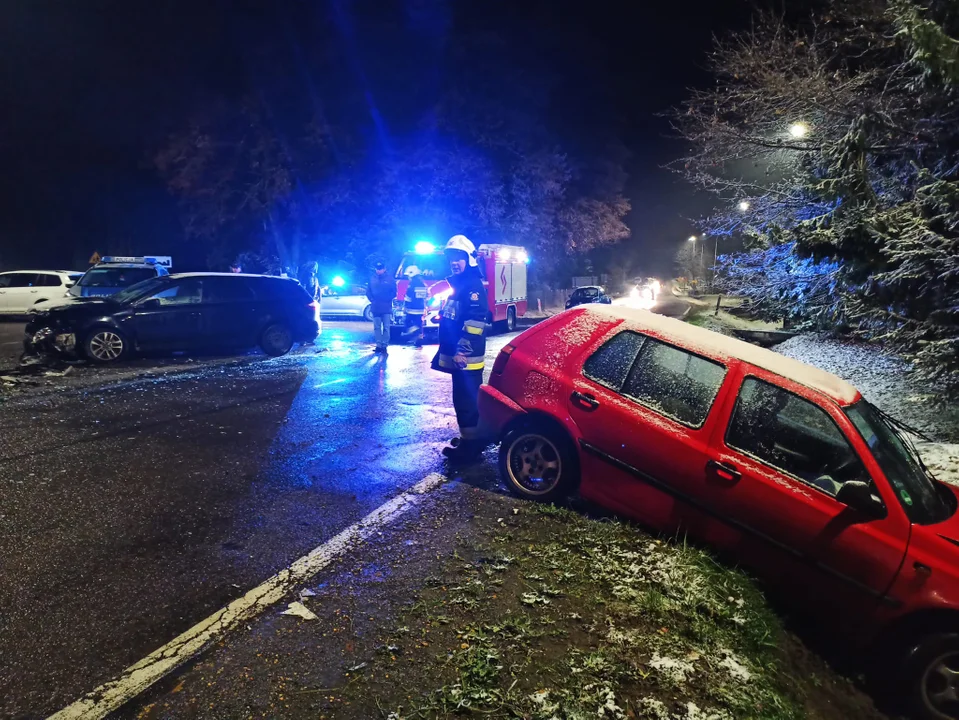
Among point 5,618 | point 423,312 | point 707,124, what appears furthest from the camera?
point 423,312

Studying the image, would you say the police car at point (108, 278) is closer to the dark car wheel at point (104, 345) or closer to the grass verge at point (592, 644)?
the dark car wheel at point (104, 345)

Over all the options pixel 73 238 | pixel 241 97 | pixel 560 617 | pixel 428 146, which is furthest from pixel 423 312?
pixel 73 238

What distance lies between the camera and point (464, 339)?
5961 mm

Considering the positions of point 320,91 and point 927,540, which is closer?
point 927,540

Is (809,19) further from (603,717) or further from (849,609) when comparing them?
(603,717)

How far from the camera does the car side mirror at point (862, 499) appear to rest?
312cm

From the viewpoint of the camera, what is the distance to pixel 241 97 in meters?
25.8

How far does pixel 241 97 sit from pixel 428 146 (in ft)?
29.1

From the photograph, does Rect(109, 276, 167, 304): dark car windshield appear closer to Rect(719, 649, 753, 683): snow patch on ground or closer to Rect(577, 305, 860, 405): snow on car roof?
Rect(577, 305, 860, 405): snow on car roof

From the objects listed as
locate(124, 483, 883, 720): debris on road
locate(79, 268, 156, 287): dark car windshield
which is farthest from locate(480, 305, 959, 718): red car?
locate(79, 268, 156, 287): dark car windshield

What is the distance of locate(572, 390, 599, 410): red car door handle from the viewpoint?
167 inches

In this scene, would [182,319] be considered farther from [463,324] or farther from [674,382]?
[674,382]

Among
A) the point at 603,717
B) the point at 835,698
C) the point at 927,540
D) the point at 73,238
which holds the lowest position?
the point at 835,698

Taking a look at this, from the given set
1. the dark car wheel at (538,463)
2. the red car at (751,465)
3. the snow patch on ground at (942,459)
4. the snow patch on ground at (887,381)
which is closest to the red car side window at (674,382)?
the red car at (751,465)
